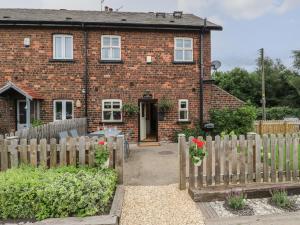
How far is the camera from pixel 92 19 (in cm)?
1405

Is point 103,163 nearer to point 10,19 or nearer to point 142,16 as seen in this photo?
point 10,19

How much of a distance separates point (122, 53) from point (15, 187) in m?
10.5

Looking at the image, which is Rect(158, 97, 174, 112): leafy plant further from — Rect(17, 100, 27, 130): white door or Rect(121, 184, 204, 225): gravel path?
Rect(121, 184, 204, 225): gravel path

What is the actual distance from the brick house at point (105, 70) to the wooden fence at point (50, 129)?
134 cm

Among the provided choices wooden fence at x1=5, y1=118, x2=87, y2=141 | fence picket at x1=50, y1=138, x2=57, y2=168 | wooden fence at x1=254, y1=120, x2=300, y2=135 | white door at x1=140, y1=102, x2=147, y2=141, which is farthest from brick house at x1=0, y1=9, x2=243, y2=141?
fence picket at x1=50, y1=138, x2=57, y2=168

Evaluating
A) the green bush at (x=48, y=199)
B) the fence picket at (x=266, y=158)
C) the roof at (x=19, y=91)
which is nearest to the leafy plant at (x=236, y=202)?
the fence picket at (x=266, y=158)

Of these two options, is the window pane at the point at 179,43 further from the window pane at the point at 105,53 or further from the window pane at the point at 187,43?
the window pane at the point at 105,53

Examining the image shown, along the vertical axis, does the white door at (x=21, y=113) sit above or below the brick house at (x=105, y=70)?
below

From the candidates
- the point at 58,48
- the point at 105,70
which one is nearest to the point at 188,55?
the point at 105,70

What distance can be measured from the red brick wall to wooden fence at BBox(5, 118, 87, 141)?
135cm

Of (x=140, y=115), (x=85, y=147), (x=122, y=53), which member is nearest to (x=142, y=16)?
(x=122, y=53)

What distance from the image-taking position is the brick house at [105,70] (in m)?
13.3

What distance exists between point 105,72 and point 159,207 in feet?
32.6

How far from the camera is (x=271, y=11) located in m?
16.8
